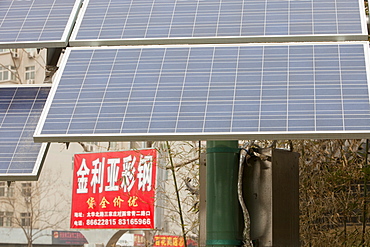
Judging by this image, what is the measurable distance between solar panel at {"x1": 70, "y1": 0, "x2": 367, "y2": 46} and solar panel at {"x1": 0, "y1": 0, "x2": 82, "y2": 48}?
0.57 ft

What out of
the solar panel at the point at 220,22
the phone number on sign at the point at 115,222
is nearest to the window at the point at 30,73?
the phone number on sign at the point at 115,222

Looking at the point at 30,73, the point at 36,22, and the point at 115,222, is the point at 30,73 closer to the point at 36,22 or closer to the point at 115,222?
the point at 115,222

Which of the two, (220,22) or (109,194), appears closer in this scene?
(220,22)

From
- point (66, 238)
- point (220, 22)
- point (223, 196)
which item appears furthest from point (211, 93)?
point (66, 238)

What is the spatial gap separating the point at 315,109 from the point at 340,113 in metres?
0.23

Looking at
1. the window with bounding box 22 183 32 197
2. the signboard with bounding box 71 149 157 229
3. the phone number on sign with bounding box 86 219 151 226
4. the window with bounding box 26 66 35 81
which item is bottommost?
the phone number on sign with bounding box 86 219 151 226

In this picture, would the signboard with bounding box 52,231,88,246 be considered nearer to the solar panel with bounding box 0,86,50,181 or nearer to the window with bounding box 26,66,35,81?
the window with bounding box 26,66,35,81

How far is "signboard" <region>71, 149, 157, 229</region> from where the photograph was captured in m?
18.4

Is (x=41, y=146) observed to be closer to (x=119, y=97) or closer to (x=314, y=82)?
(x=119, y=97)

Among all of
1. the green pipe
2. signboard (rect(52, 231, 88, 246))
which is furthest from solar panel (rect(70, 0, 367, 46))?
signboard (rect(52, 231, 88, 246))

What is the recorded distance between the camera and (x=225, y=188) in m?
7.07

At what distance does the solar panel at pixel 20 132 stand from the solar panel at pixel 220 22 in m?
0.90

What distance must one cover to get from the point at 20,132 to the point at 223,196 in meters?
2.29

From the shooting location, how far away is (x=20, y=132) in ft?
24.3
